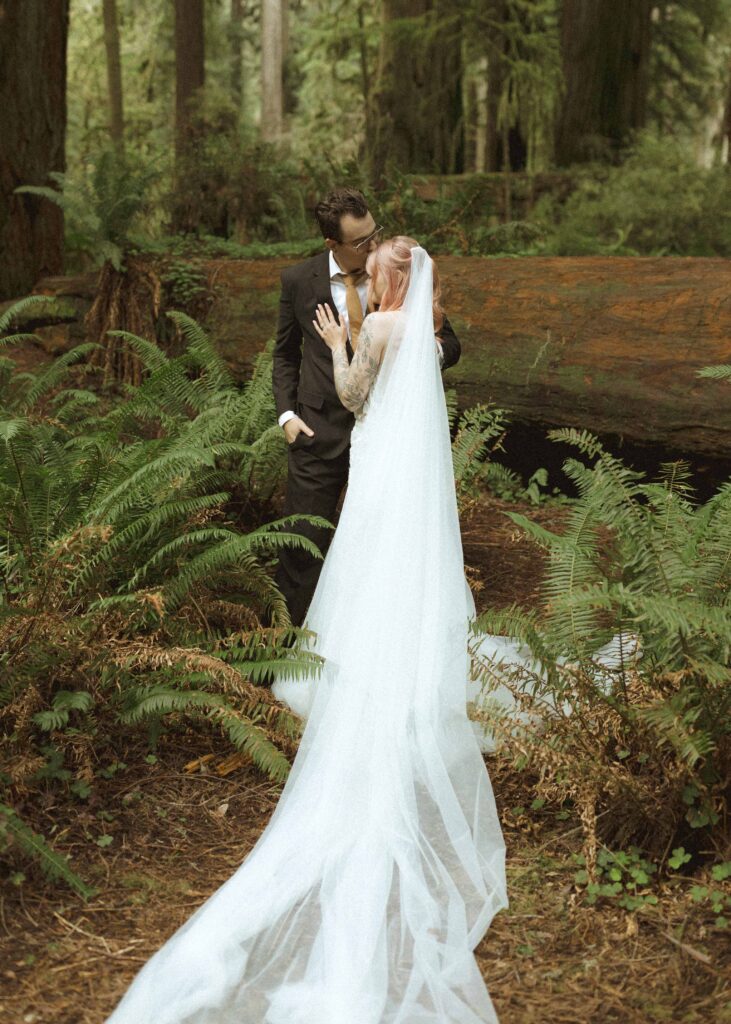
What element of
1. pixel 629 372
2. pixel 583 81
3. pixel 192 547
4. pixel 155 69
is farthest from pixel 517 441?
pixel 155 69

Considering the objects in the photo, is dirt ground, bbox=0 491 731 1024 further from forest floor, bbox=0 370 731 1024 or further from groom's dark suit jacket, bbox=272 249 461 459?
groom's dark suit jacket, bbox=272 249 461 459

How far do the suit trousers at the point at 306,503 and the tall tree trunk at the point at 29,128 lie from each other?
539 centimetres

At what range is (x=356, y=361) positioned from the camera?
4.44 metres

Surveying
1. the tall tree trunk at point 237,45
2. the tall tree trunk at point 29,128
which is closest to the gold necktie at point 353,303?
the tall tree trunk at point 29,128

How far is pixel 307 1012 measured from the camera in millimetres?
2662

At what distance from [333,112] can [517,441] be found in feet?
49.3

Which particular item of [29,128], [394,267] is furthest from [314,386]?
[29,128]

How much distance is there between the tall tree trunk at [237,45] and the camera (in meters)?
25.1

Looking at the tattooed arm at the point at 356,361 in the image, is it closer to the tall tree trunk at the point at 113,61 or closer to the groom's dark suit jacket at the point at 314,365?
the groom's dark suit jacket at the point at 314,365

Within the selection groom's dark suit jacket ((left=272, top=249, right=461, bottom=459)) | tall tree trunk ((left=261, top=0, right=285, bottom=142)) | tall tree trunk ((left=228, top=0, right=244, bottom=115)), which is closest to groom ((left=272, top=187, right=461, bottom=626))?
groom's dark suit jacket ((left=272, top=249, right=461, bottom=459))

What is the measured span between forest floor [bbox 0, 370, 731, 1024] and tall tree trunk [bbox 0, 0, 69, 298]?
6582mm

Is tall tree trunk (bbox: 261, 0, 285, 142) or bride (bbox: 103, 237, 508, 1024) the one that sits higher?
tall tree trunk (bbox: 261, 0, 285, 142)

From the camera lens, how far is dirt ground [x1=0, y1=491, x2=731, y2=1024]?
9.27 ft

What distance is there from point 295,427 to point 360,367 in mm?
721
